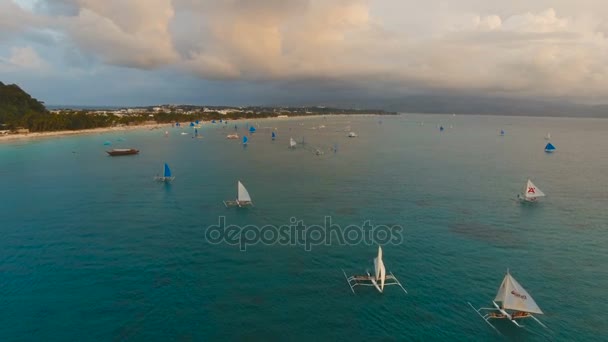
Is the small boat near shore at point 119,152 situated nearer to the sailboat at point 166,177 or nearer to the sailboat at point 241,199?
the sailboat at point 166,177

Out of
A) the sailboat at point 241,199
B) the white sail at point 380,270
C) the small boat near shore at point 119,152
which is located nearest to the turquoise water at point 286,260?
the white sail at point 380,270

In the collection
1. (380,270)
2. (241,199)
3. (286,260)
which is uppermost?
(241,199)

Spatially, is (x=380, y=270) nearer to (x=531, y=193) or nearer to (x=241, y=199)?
(x=241, y=199)

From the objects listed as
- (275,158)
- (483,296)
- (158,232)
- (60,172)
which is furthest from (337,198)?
(60,172)

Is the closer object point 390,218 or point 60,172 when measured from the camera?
point 390,218

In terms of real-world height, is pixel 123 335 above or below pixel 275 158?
below

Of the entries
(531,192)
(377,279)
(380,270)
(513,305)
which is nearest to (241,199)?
(377,279)

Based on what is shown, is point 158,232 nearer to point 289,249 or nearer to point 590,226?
point 289,249
